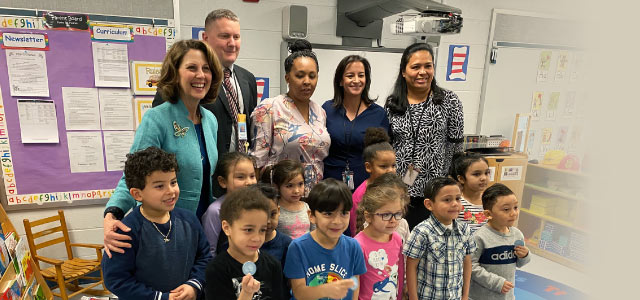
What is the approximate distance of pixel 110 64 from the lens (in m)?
2.64

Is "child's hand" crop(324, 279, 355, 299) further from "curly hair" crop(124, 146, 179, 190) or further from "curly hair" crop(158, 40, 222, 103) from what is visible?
→ "curly hair" crop(158, 40, 222, 103)

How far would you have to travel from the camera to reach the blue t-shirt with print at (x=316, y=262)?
1457 millimetres

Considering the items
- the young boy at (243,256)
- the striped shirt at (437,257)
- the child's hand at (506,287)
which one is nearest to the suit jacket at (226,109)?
the young boy at (243,256)

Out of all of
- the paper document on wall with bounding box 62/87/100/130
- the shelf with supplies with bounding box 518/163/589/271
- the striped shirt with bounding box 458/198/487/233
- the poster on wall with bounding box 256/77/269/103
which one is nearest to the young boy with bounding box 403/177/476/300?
the striped shirt with bounding box 458/198/487/233

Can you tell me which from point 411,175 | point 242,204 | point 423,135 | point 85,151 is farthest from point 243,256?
point 85,151

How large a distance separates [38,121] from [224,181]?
1.69 metres

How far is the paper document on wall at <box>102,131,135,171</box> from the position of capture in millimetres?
2732

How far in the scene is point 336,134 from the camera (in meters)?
2.10

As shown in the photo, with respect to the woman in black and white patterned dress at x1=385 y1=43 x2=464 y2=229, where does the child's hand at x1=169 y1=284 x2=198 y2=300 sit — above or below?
below

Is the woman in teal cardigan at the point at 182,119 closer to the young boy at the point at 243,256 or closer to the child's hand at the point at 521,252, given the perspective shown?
the young boy at the point at 243,256

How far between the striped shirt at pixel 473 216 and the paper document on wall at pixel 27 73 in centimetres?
266

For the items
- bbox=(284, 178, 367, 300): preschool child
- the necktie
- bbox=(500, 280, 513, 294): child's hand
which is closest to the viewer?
bbox=(284, 178, 367, 300): preschool child

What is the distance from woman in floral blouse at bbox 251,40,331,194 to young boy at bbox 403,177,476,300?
1.97 feet

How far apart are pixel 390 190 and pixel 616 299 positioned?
1492 millimetres
